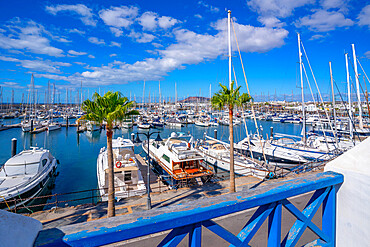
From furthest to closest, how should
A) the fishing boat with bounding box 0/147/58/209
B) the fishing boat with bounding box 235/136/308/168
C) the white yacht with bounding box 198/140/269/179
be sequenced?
the fishing boat with bounding box 235/136/308/168 < the white yacht with bounding box 198/140/269/179 < the fishing boat with bounding box 0/147/58/209

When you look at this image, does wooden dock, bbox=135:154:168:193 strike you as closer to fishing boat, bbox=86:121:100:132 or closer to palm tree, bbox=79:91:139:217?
palm tree, bbox=79:91:139:217

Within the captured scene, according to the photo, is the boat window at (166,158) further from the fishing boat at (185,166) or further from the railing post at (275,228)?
the railing post at (275,228)

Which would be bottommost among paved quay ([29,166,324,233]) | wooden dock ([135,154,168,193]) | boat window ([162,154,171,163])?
wooden dock ([135,154,168,193])

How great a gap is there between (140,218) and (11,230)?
70 centimetres

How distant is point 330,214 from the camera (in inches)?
90.1

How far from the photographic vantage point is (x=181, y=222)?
1.49 metres

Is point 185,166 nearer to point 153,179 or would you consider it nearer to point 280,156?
point 153,179

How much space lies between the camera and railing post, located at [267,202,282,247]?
1936 mm

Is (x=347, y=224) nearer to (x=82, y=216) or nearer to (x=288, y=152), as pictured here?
(x=82, y=216)

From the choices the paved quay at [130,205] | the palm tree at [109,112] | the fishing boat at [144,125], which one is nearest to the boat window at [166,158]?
the paved quay at [130,205]

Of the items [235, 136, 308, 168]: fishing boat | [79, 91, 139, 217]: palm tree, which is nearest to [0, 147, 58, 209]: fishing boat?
[79, 91, 139, 217]: palm tree

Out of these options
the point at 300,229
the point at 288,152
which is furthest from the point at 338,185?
the point at 288,152

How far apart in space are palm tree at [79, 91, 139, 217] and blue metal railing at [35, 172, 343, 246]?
10.4m

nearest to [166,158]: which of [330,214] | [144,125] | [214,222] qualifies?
[330,214]
